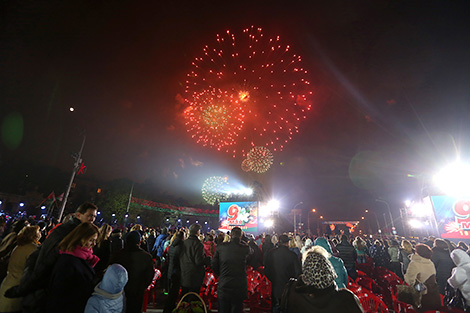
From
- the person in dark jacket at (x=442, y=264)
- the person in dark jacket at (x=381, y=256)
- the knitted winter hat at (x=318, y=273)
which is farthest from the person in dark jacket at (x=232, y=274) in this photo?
the person in dark jacket at (x=381, y=256)

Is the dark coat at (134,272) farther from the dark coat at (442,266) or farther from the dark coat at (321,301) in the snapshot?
the dark coat at (442,266)

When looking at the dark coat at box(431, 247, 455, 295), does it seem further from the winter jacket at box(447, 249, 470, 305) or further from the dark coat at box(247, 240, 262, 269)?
the dark coat at box(247, 240, 262, 269)

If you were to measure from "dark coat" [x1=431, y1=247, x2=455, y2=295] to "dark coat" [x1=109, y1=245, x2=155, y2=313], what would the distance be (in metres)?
8.30

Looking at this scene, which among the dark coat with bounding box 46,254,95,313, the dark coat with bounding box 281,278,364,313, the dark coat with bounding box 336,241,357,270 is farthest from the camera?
the dark coat with bounding box 336,241,357,270

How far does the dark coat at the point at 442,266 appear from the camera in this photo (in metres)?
6.34

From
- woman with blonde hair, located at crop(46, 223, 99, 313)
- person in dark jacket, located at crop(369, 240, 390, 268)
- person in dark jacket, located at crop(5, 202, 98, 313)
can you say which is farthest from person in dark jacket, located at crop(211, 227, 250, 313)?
person in dark jacket, located at crop(369, 240, 390, 268)

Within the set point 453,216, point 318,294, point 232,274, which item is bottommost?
point 232,274

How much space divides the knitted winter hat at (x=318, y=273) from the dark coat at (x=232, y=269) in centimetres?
269

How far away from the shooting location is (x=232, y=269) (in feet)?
15.1

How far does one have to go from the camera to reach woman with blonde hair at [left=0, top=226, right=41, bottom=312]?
3234 mm

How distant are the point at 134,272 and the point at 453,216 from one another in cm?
2890

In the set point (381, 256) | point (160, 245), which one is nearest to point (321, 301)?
point (160, 245)

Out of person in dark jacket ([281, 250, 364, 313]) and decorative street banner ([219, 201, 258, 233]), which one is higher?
decorative street banner ([219, 201, 258, 233])

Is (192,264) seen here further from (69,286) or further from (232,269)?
(69,286)
